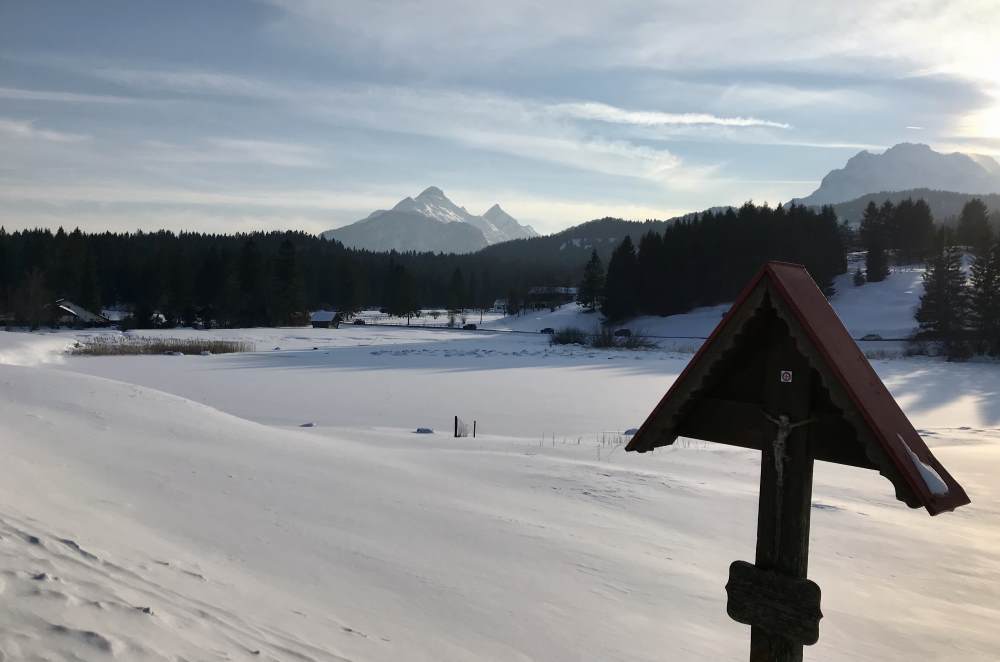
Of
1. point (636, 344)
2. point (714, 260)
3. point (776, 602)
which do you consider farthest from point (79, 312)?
point (776, 602)

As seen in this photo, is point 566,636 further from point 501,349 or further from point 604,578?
point 501,349

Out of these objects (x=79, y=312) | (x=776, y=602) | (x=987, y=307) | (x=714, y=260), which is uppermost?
(x=714, y=260)

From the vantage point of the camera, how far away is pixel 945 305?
62.1 meters

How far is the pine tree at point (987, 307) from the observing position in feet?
195

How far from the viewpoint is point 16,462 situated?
976cm

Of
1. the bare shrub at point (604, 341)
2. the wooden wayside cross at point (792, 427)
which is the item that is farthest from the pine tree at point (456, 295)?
the wooden wayside cross at point (792, 427)

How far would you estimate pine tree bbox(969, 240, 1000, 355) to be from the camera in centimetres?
5931

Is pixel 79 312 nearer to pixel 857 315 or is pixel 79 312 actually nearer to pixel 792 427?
pixel 857 315

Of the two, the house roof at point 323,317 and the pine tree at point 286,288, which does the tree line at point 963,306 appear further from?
the pine tree at point 286,288

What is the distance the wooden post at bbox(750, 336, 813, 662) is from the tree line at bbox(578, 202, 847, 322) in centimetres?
8901

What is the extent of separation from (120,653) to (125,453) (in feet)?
26.6

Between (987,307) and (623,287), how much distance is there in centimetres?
4159

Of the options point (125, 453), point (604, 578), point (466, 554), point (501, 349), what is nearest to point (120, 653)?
point (466, 554)

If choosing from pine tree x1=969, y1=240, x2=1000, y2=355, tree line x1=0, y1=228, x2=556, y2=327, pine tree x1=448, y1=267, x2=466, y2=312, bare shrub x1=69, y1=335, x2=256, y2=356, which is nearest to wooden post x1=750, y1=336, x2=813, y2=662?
bare shrub x1=69, y1=335, x2=256, y2=356
